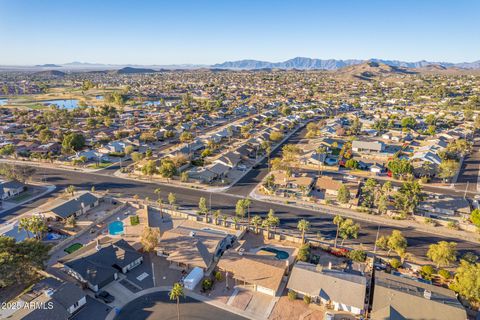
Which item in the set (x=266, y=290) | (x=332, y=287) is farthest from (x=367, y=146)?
(x=266, y=290)

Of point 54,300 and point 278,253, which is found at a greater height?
point 54,300

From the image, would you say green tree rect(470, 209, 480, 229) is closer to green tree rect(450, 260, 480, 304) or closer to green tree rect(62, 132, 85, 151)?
green tree rect(450, 260, 480, 304)

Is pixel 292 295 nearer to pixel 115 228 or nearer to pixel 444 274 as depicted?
pixel 444 274

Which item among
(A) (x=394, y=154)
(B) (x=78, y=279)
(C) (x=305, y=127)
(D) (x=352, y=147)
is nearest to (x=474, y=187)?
(A) (x=394, y=154)

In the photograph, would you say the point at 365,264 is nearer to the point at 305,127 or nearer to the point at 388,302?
the point at 388,302

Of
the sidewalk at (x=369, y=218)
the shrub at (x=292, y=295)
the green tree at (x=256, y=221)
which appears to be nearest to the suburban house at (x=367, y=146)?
the sidewalk at (x=369, y=218)

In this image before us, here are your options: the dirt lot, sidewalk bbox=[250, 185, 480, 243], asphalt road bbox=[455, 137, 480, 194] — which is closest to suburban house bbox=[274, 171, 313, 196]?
sidewalk bbox=[250, 185, 480, 243]
